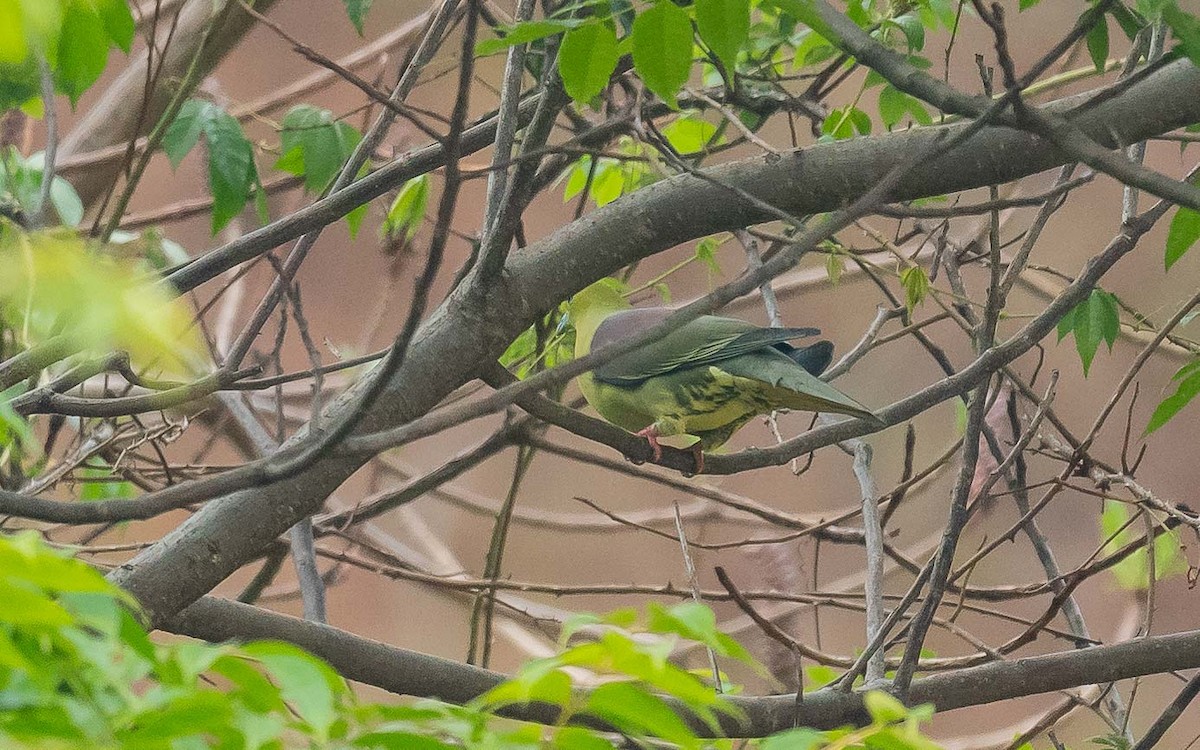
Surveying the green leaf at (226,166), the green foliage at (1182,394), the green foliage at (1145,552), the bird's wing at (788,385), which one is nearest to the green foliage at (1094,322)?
the green foliage at (1182,394)

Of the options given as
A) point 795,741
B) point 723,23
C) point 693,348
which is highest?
point 693,348

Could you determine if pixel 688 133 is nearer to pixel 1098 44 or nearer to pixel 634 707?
pixel 1098 44

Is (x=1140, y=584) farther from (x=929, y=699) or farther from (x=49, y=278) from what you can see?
(x=49, y=278)

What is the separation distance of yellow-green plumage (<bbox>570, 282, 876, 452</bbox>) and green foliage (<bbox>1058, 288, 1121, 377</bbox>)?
0.42m

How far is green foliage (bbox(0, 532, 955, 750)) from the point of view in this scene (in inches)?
24.5

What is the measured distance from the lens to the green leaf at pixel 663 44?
1.28 m

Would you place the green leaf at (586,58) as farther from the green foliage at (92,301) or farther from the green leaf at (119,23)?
the green foliage at (92,301)

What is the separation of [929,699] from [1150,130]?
2.91 ft

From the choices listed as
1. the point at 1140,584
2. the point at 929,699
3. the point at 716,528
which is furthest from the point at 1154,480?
the point at 929,699

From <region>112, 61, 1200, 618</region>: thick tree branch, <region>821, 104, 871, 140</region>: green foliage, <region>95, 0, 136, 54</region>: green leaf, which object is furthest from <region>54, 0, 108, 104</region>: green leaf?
<region>821, 104, 871, 140</region>: green foliage

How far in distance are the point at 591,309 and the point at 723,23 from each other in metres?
1.81

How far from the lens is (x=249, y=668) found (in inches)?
28.9

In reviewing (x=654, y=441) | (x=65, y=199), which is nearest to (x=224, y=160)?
(x=65, y=199)

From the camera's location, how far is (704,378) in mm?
2500
